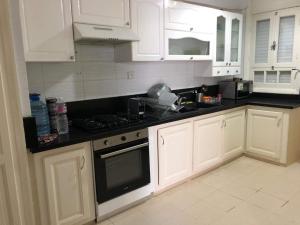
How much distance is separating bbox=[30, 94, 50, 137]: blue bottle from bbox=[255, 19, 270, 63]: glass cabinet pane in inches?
124

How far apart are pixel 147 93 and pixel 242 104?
4.35ft

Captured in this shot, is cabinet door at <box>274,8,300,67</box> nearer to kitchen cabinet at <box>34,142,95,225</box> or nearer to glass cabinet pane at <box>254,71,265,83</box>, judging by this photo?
glass cabinet pane at <box>254,71,265,83</box>

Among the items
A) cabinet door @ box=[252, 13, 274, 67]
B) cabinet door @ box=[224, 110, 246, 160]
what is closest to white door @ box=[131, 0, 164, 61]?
cabinet door @ box=[224, 110, 246, 160]

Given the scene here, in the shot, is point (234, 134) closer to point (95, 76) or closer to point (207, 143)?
point (207, 143)

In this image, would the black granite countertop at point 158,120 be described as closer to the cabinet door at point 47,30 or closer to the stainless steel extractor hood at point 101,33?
the cabinet door at point 47,30

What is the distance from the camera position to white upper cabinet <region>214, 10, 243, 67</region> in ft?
10.4

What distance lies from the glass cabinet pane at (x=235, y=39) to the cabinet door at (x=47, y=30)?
232 cm

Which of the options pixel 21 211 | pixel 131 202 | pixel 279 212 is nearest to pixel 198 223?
pixel 131 202

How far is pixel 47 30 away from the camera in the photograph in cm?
181

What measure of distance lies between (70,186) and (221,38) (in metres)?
2.58

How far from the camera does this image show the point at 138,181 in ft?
7.47

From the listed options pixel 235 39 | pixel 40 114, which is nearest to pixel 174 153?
pixel 40 114

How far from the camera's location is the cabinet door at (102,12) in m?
1.94

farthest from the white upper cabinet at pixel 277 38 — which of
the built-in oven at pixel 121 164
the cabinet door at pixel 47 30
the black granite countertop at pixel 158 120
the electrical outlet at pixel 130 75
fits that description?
the cabinet door at pixel 47 30
